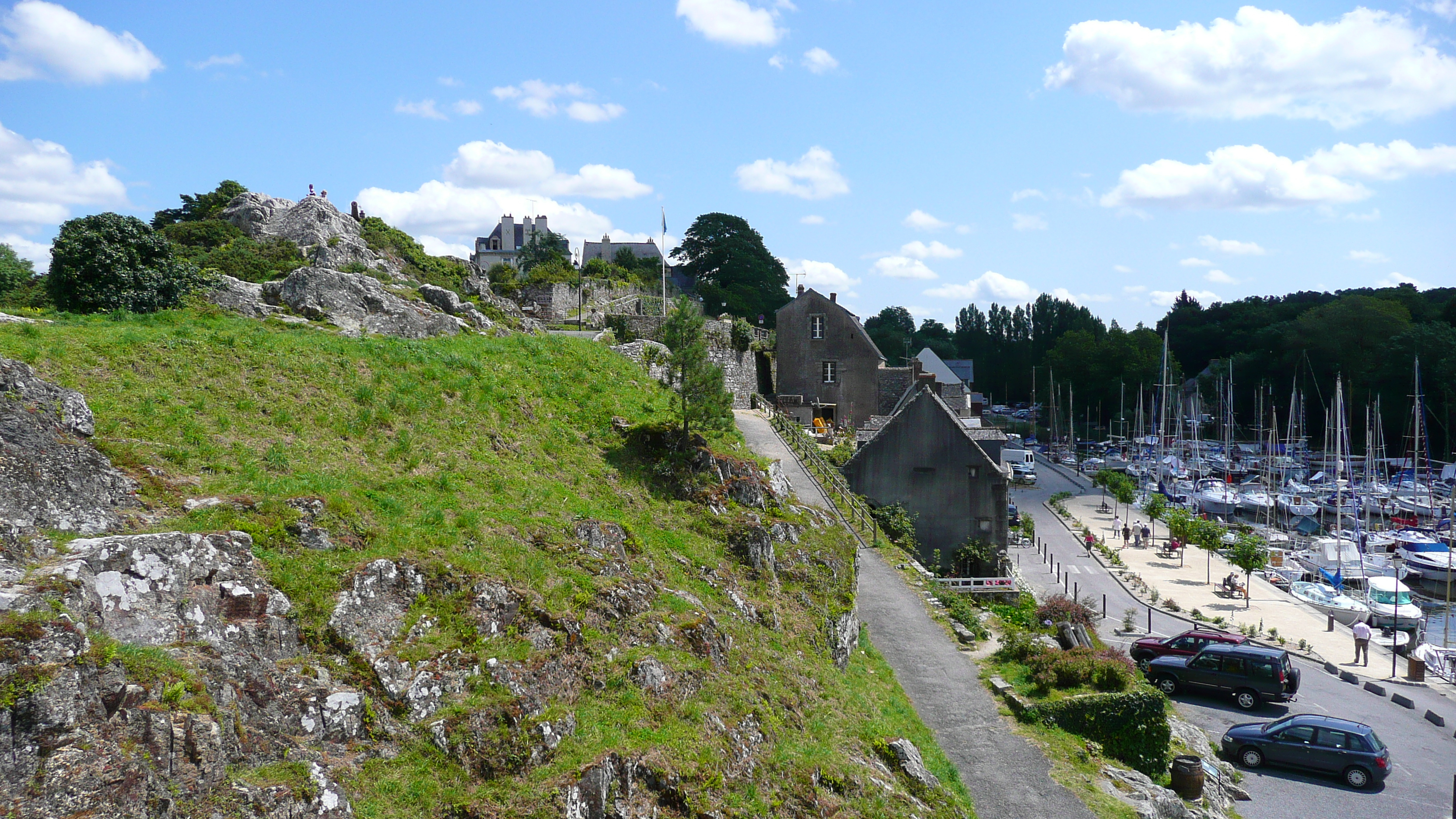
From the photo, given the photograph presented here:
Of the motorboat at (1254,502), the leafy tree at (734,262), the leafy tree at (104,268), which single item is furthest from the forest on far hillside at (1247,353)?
the leafy tree at (104,268)

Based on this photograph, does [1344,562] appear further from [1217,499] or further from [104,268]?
[104,268]

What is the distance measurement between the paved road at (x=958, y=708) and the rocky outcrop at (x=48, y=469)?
13521 millimetres

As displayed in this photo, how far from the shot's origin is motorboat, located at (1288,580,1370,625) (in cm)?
3403

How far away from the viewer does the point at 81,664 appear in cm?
701

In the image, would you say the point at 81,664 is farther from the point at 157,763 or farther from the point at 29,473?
the point at 29,473

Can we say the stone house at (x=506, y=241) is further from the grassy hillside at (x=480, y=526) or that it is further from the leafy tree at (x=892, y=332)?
the grassy hillside at (x=480, y=526)

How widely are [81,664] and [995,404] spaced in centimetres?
13601

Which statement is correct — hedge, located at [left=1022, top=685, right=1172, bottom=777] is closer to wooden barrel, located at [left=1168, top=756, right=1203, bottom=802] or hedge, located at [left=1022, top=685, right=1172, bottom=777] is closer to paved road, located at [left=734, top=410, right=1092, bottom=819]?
wooden barrel, located at [left=1168, top=756, right=1203, bottom=802]

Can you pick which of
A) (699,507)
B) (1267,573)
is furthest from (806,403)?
(699,507)

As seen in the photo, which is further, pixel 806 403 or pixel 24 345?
pixel 806 403

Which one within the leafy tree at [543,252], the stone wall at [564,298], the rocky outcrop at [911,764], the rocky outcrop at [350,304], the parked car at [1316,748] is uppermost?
the leafy tree at [543,252]

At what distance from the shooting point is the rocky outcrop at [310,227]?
31.7 metres

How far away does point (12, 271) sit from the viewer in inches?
1512

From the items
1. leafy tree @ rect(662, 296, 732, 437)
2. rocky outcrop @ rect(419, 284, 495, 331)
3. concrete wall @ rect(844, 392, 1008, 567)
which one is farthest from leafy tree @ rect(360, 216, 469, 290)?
concrete wall @ rect(844, 392, 1008, 567)
